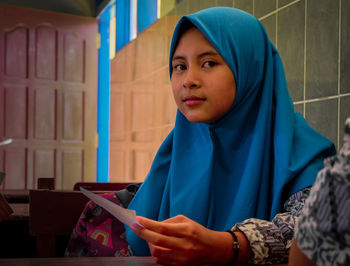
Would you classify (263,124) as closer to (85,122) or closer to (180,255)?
(180,255)

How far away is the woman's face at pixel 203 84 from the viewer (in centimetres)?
83

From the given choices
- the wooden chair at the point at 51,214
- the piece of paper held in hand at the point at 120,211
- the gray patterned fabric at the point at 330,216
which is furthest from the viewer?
the wooden chair at the point at 51,214

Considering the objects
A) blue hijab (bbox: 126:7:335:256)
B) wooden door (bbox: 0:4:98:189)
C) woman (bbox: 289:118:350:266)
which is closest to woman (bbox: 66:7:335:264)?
blue hijab (bbox: 126:7:335:256)

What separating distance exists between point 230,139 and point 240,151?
4 centimetres

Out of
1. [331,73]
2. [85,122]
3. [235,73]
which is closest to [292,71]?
[331,73]

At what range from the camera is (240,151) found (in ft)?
2.79

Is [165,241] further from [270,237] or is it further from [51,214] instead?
[51,214]

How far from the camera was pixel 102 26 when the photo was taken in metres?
4.66

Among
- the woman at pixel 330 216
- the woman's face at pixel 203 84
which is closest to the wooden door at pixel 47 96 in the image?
the woman's face at pixel 203 84

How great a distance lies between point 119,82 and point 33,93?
43.5 inches

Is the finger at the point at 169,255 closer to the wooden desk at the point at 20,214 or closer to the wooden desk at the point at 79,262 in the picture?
the wooden desk at the point at 79,262

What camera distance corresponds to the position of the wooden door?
4145mm

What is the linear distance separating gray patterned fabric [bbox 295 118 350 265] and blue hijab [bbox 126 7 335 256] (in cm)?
42

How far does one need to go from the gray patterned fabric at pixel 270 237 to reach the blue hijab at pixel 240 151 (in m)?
0.08
